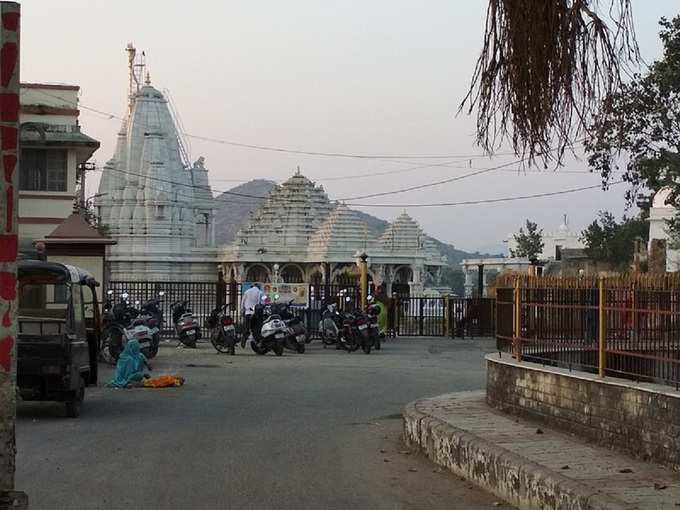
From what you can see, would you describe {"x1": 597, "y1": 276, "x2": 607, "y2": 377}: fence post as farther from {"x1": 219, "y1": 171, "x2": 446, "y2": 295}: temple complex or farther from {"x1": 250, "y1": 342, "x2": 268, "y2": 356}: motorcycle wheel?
{"x1": 219, "y1": 171, "x2": 446, "y2": 295}: temple complex

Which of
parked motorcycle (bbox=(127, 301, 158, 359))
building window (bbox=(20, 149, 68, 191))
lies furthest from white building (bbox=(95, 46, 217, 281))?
parked motorcycle (bbox=(127, 301, 158, 359))

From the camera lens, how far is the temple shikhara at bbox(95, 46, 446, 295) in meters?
84.9

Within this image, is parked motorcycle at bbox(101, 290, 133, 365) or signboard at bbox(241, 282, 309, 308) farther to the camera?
signboard at bbox(241, 282, 309, 308)

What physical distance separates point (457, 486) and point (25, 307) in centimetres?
864

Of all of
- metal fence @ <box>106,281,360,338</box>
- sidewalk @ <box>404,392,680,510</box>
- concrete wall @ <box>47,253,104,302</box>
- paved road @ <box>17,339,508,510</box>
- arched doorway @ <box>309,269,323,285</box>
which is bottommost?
paved road @ <box>17,339,508,510</box>

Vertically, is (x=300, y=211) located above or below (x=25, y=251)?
above

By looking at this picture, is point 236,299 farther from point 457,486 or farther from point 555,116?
point 555,116

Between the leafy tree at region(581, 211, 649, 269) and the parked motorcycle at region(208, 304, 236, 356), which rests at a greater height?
the leafy tree at region(581, 211, 649, 269)

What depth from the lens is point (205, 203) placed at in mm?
96562

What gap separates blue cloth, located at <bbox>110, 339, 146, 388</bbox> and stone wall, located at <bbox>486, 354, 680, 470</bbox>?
725cm

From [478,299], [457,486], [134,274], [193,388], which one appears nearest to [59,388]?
[193,388]

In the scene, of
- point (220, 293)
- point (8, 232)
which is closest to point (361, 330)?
point (220, 293)

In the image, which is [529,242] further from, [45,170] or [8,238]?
[8,238]

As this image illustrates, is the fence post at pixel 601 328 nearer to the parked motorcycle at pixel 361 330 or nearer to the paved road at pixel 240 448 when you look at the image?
the paved road at pixel 240 448
